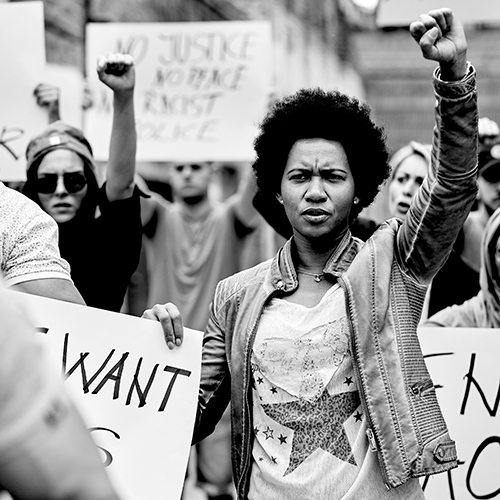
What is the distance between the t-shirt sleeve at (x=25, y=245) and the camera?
6.34ft

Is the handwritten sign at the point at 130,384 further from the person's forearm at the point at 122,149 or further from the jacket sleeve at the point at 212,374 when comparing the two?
the person's forearm at the point at 122,149

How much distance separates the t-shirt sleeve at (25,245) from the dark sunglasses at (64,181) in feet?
3.92

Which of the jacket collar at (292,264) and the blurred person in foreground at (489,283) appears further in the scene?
the blurred person in foreground at (489,283)

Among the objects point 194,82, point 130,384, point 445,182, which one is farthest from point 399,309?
point 194,82

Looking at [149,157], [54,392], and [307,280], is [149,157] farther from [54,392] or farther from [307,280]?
[54,392]

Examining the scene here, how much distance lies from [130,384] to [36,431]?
1.44 metres

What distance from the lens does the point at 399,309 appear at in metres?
2.00

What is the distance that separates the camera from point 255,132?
13.7 feet

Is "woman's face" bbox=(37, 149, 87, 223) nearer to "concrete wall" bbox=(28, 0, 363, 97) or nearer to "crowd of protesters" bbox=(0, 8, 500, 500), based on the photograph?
"crowd of protesters" bbox=(0, 8, 500, 500)

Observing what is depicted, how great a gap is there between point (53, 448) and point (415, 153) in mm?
3189

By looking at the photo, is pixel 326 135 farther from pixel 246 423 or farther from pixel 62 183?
pixel 62 183

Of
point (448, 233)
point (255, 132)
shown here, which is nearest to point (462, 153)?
point (448, 233)

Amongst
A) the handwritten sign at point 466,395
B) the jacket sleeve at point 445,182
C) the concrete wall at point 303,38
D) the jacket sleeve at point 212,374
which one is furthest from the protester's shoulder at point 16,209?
the concrete wall at point 303,38

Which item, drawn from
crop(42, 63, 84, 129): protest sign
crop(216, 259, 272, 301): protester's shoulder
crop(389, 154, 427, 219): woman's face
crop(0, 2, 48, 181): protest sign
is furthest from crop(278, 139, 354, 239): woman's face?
crop(42, 63, 84, 129): protest sign
